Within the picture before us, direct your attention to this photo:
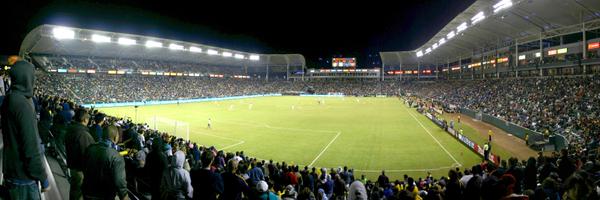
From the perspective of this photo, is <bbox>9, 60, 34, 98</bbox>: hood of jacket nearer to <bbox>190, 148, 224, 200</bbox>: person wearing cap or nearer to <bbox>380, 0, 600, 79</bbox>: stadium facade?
<bbox>190, 148, 224, 200</bbox>: person wearing cap

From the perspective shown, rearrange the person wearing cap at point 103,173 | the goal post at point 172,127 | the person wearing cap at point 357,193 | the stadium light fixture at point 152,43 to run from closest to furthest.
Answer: the person wearing cap at point 103,173 → the person wearing cap at point 357,193 → the goal post at point 172,127 → the stadium light fixture at point 152,43

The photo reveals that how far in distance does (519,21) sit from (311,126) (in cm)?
2836

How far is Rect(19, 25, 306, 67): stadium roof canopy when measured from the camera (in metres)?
53.1

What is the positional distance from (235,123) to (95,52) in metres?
49.3

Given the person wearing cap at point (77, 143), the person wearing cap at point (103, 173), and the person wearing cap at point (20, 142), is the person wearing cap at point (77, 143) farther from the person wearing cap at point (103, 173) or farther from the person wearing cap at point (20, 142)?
the person wearing cap at point (20, 142)

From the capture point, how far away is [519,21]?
134 ft

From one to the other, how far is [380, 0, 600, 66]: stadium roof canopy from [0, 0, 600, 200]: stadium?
9.3 inches

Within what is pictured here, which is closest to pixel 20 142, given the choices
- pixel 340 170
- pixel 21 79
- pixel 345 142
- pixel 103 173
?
pixel 21 79

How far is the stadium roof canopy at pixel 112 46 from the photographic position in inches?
2089

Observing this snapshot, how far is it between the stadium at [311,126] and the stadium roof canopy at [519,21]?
24 cm

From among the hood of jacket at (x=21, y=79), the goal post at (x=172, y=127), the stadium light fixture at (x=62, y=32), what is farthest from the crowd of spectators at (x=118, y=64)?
the hood of jacket at (x=21, y=79)

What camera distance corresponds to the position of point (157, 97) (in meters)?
72.7

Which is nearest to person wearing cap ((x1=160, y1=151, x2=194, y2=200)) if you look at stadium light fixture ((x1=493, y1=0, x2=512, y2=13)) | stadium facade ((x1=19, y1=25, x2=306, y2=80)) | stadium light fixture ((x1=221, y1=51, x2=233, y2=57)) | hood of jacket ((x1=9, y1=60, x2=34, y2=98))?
hood of jacket ((x1=9, y1=60, x2=34, y2=98))

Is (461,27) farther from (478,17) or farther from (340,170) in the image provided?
(340,170)
